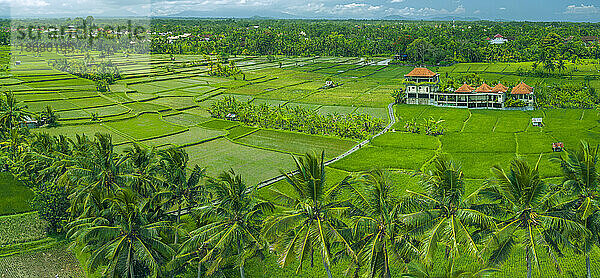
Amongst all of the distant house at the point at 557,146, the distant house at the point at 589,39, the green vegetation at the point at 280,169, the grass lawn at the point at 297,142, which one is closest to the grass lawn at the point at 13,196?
the green vegetation at the point at 280,169

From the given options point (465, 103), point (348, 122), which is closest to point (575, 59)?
point (465, 103)

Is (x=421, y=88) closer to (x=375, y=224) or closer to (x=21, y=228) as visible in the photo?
(x=375, y=224)

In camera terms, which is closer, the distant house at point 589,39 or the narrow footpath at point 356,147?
the narrow footpath at point 356,147

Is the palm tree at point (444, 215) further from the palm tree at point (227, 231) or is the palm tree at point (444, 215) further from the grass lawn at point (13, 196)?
the grass lawn at point (13, 196)

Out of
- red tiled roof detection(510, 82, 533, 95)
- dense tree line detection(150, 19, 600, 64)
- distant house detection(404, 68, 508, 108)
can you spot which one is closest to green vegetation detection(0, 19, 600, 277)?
dense tree line detection(150, 19, 600, 64)

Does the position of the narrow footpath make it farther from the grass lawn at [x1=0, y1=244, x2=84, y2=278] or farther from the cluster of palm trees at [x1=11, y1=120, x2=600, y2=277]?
the grass lawn at [x1=0, y1=244, x2=84, y2=278]

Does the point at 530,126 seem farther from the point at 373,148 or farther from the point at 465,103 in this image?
the point at 373,148
